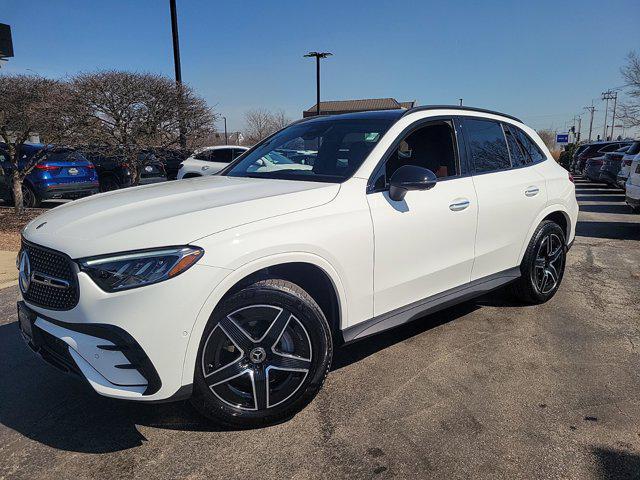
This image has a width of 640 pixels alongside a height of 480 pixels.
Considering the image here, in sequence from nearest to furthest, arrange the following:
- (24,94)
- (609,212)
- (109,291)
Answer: (109,291) < (24,94) < (609,212)

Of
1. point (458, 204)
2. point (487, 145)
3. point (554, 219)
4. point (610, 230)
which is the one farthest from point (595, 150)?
point (458, 204)

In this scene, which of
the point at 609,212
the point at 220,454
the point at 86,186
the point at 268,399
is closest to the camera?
the point at 220,454

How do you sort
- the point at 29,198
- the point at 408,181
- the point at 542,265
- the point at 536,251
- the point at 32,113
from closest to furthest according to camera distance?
the point at 408,181
the point at 536,251
the point at 542,265
the point at 32,113
the point at 29,198

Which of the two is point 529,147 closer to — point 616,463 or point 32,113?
point 616,463

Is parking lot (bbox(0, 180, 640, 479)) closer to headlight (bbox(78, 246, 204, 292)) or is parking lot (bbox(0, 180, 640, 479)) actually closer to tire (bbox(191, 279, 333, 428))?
tire (bbox(191, 279, 333, 428))

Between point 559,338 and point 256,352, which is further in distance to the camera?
point 559,338

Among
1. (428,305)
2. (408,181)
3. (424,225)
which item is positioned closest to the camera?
(408,181)

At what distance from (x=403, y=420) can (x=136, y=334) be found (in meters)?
1.54

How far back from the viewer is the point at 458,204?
3.57m

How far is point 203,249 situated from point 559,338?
3.07 metres

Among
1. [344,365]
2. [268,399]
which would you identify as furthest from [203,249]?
[344,365]

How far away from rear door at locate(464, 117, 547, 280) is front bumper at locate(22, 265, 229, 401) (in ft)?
7.55

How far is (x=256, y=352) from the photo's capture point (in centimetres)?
262

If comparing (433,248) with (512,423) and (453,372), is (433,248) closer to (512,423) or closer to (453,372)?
(453,372)
